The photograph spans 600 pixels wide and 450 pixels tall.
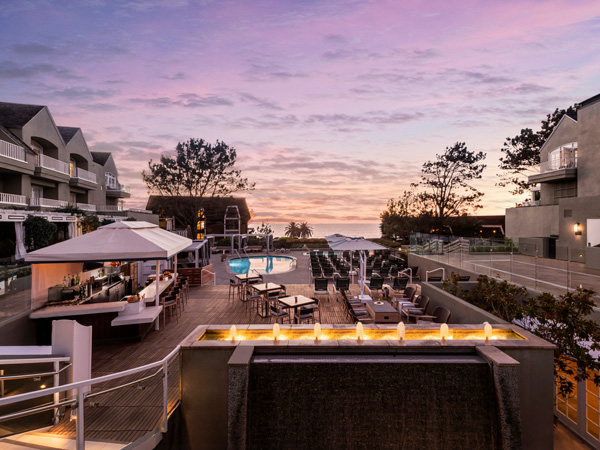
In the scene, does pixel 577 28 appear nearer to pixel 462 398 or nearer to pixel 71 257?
pixel 462 398

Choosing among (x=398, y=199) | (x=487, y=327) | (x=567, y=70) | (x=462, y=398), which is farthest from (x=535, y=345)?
(x=398, y=199)

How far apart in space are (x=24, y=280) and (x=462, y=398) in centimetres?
856

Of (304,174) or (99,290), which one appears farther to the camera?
(304,174)

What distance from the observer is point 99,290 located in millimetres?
8172

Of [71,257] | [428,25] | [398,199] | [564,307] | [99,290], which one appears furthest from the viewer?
[398,199]

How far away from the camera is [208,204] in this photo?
1427 inches

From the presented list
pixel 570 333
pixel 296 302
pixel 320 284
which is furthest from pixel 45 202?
pixel 570 333

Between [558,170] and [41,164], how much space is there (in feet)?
116

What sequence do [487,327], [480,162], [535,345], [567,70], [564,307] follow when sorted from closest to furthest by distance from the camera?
1. [535,345]
2. [487,327]
3. [564,307]
4. [567,70]
5. [480,162]

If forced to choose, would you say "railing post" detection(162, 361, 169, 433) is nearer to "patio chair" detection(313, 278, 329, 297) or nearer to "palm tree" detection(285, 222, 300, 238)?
"patio chair" detection(313, 278, 329, 297)

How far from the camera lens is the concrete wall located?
68.2 feet

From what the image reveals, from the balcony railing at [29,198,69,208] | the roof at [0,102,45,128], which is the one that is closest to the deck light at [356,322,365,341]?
the balcony railing at [29,198,69,208]

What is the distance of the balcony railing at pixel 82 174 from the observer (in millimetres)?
24498

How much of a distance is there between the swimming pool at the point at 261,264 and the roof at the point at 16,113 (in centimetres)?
1688
